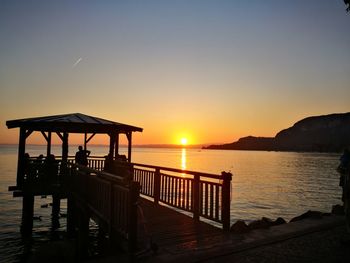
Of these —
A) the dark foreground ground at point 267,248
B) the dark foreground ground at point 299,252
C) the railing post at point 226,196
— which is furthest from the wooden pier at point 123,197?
the dark foreground ground at point 299,252

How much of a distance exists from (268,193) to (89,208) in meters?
31.2

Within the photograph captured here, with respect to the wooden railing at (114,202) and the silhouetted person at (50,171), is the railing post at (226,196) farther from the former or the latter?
the silhouetted person at (50,171)

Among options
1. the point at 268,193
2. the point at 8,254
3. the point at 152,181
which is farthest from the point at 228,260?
the point at 268,193

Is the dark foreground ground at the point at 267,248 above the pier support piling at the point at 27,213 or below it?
above

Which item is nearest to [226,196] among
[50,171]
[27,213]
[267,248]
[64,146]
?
[267,248]

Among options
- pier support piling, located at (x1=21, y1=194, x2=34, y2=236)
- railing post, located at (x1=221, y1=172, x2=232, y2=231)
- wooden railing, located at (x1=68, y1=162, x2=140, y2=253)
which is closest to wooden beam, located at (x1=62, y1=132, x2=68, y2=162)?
pier support piling, located at (x1=21, y1=194, x2=34, y2=236)

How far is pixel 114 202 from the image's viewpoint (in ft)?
22.8

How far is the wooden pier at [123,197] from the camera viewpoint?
6484 mm

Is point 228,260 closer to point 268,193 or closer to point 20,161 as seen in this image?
point 20,161

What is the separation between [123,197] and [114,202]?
675 mm

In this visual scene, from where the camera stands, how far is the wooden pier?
255 inches

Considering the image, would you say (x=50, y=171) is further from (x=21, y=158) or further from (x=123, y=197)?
(x=123, y=197)

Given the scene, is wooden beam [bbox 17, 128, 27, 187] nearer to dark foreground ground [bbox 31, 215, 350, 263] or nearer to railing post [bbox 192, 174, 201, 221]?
railing post [bbox 192, 174, 201, 221]

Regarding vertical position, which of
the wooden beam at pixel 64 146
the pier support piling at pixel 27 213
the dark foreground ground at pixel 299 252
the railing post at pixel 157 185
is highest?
the wooden beam at pixel 64 146
